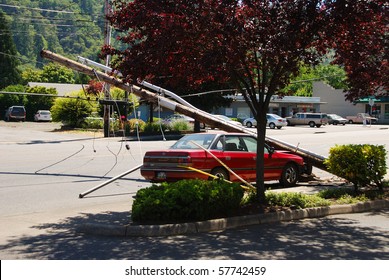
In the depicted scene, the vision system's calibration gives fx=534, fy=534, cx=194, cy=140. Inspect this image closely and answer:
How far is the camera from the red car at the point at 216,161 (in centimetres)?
1252

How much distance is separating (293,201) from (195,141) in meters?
4.07

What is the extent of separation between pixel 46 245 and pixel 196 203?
243 centimetres

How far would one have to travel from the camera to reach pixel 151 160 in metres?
12.8

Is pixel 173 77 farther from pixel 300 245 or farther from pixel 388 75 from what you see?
pixel 388 75

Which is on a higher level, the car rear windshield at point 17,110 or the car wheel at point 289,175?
the car rear windshield at point 17,110

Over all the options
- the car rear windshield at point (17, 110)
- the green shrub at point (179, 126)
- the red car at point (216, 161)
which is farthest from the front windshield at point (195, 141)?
the car rear windshield at point (17, 110)

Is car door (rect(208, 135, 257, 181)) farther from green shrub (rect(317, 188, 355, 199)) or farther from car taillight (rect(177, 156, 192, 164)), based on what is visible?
green shrub (rect(317, 188, 355, 199))

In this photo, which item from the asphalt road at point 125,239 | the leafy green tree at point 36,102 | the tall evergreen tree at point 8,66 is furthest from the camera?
the tall evergreen tree at point 8,66

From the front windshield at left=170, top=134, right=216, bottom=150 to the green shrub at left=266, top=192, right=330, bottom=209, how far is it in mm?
3123

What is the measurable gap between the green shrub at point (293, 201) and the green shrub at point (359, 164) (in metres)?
1.51

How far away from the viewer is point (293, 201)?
33.7 ft

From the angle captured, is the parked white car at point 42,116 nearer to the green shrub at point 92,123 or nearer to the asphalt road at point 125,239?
the green shrub at point 92,123

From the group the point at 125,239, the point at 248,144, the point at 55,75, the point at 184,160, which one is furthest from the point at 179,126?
the point at 55,75

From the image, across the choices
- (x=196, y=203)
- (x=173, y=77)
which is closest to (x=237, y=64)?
(x=173, y=77)
